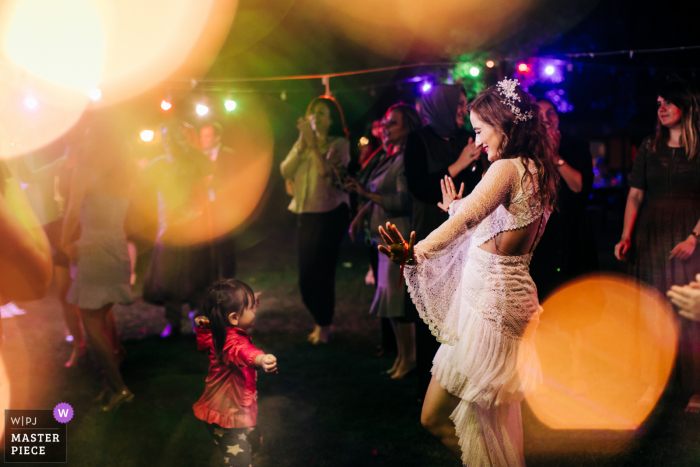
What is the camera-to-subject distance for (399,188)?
3.76 metres

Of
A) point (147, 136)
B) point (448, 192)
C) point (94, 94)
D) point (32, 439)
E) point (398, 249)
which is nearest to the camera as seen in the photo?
point (398, 249)

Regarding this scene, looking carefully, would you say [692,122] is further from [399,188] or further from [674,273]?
[399,188]

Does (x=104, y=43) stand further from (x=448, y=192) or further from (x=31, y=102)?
(x=448, y=192)

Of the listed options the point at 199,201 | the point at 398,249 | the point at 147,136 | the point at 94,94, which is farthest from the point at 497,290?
the point at 147,136

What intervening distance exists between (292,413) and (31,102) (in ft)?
30.4

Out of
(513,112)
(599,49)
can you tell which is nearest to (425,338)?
(513,112)

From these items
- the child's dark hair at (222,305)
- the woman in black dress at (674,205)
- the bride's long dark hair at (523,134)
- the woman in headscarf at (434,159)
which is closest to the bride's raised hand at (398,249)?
the bride's long dark hair at (523,134)

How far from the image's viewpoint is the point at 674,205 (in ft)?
10.7

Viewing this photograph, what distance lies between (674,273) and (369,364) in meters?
2.42

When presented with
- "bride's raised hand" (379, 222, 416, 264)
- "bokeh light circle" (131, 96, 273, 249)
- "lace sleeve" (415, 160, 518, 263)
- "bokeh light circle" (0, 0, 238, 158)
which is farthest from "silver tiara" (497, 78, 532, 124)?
"bokeh light circle" (0, 0, 238, 158)

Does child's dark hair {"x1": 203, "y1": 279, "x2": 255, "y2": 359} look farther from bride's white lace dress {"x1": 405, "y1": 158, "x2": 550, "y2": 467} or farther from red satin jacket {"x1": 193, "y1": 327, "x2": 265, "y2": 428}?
bride's white lace dress {"x1": 405, "y1": 158, "x2": 550, "y2": 467}

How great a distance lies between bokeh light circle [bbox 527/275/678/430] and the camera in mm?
3198

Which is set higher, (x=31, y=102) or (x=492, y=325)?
(x=31, y=102)

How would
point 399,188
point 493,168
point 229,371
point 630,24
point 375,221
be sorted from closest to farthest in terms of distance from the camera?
point 493,168, point 229,371, point 399,188, point 375,221, point 630,24
